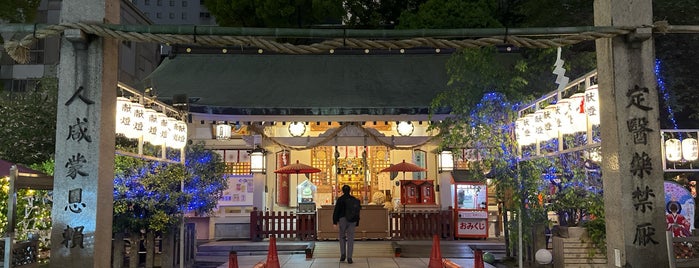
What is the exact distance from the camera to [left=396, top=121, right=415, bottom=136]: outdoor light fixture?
18094 mm

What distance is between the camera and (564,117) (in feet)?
29.8

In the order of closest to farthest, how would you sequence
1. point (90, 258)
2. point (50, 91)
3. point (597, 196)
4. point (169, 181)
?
point (90, 258), point (597, 196), point (169, 181), point (50, 91)

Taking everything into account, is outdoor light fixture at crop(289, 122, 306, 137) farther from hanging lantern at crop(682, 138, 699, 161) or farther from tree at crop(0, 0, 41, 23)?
tree at crop(0, 0, 41, 23)

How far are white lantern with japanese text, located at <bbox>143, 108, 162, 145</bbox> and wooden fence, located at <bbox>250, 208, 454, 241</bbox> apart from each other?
8.72m

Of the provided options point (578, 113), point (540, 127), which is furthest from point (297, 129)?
point (578, 113)

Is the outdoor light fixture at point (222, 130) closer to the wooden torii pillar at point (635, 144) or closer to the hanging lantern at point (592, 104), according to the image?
the hanging lantern at point (592, 104)

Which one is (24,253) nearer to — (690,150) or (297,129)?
(297,129)

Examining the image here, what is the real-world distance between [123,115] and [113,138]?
276 centimetres

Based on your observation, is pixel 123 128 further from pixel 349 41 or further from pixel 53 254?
pixel 349 41

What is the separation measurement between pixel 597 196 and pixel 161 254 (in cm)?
927

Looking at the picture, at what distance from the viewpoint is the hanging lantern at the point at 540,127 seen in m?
9.90

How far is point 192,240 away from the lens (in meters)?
13.6

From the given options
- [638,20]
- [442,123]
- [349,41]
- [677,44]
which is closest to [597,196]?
[442,123]

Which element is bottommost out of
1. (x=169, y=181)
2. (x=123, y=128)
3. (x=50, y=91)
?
(x=169, y=181)
